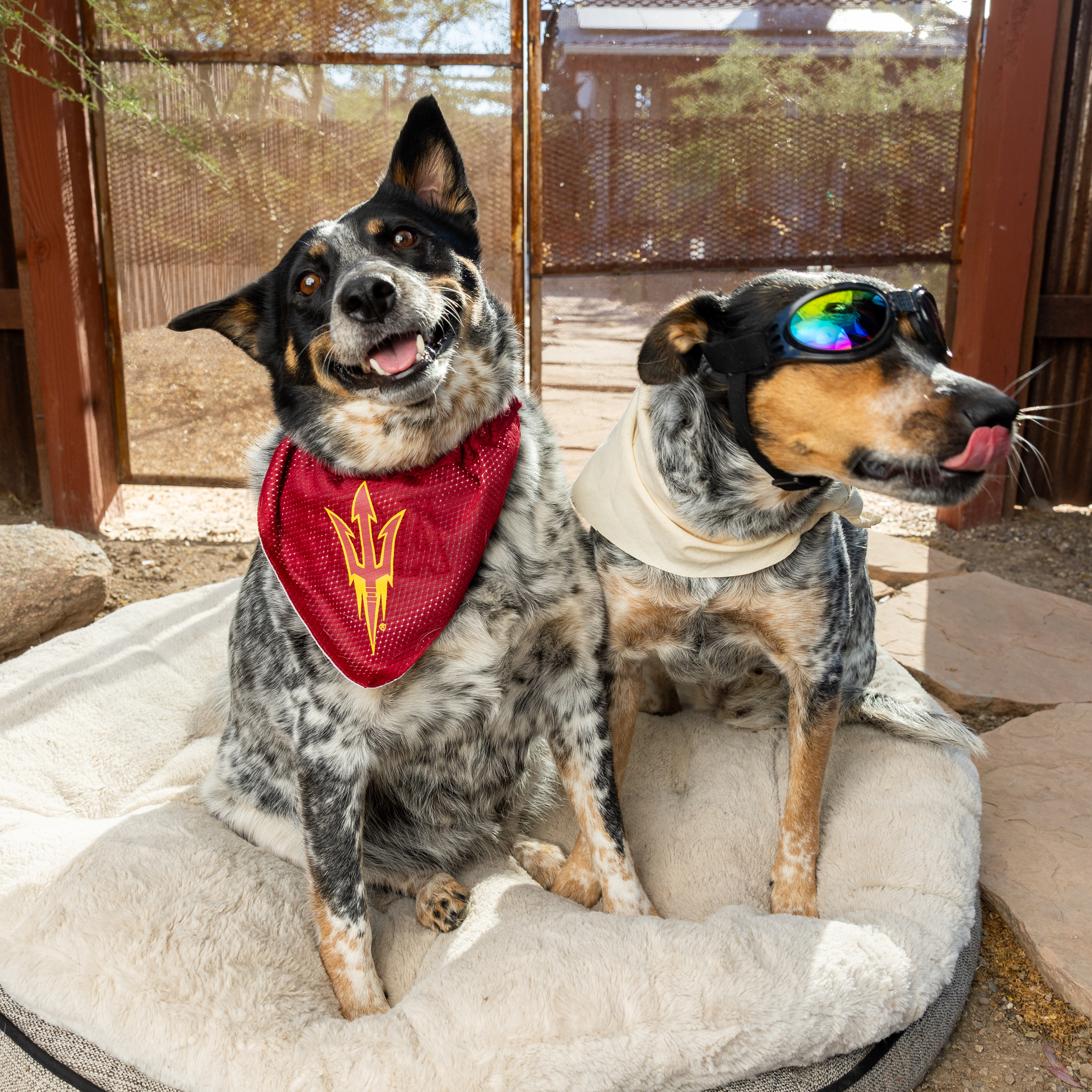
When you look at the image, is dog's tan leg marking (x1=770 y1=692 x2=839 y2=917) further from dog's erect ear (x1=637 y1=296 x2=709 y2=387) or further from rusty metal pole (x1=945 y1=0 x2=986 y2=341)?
rusty metal pole (x1=945 y1=0 x2=986 y2=341)

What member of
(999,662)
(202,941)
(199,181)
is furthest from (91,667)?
(999,662)

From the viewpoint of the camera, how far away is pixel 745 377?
182 cm

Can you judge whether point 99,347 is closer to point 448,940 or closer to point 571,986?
point 448,940

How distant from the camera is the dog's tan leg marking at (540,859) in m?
2.23

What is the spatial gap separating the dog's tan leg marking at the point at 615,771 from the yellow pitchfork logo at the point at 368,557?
63 cm

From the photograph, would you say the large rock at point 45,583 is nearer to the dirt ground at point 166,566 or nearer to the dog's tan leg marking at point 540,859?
the dirt ground at point 166,566

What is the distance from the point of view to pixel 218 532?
4738mm

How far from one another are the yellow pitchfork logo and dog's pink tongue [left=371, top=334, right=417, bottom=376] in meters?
0.27

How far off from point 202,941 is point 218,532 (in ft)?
10.5

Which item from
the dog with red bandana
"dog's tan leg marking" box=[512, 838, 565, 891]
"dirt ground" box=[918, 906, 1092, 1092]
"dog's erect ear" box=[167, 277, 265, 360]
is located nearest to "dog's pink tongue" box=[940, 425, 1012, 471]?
the dog with red bandana

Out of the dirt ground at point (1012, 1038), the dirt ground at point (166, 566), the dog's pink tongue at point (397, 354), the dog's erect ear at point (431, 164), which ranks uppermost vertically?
the dog's erect ear at point (431, 164)

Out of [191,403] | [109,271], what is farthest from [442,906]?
[109,271]

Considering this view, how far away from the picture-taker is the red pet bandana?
1789 mm

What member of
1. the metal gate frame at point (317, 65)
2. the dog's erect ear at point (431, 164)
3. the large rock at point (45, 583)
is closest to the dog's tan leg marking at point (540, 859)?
the dog's erect ear at point (431, 164)
